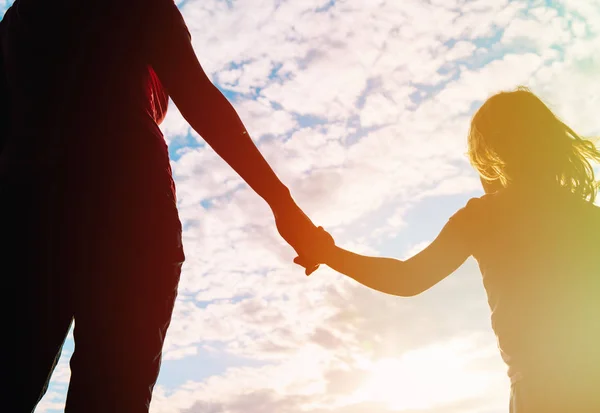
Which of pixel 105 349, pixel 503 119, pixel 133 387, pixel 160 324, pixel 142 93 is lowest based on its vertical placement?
pixel 133 387

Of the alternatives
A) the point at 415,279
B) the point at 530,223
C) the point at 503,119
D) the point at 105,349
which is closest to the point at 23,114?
the point at 105,349

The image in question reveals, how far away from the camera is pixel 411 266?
11.1 ft


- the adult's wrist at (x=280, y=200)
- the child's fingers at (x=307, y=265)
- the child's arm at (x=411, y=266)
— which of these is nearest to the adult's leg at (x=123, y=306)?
the adult's wrist at (x=280, y=200)

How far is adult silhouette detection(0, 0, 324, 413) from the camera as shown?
1.75m

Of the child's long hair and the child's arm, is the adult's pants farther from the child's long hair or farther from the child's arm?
the child's long hair

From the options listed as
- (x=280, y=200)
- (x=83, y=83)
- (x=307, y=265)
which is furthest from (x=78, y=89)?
(x=307, y=265)

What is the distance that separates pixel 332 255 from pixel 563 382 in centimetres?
171

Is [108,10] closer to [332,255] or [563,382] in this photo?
[332,255]

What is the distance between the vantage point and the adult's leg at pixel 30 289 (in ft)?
5.69

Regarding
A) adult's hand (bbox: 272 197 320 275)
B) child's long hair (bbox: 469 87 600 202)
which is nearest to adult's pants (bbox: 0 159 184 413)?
adult's hand (bbox: 272 197 320 275)

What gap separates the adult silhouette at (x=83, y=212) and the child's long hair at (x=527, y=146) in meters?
2.39

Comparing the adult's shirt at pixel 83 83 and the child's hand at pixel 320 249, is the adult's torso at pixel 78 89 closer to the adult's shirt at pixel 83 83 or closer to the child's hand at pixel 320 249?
the adult's shirt at pixel 83 83

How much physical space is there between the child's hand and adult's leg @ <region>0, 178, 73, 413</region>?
77.6 inches

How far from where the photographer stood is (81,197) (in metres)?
1.82
